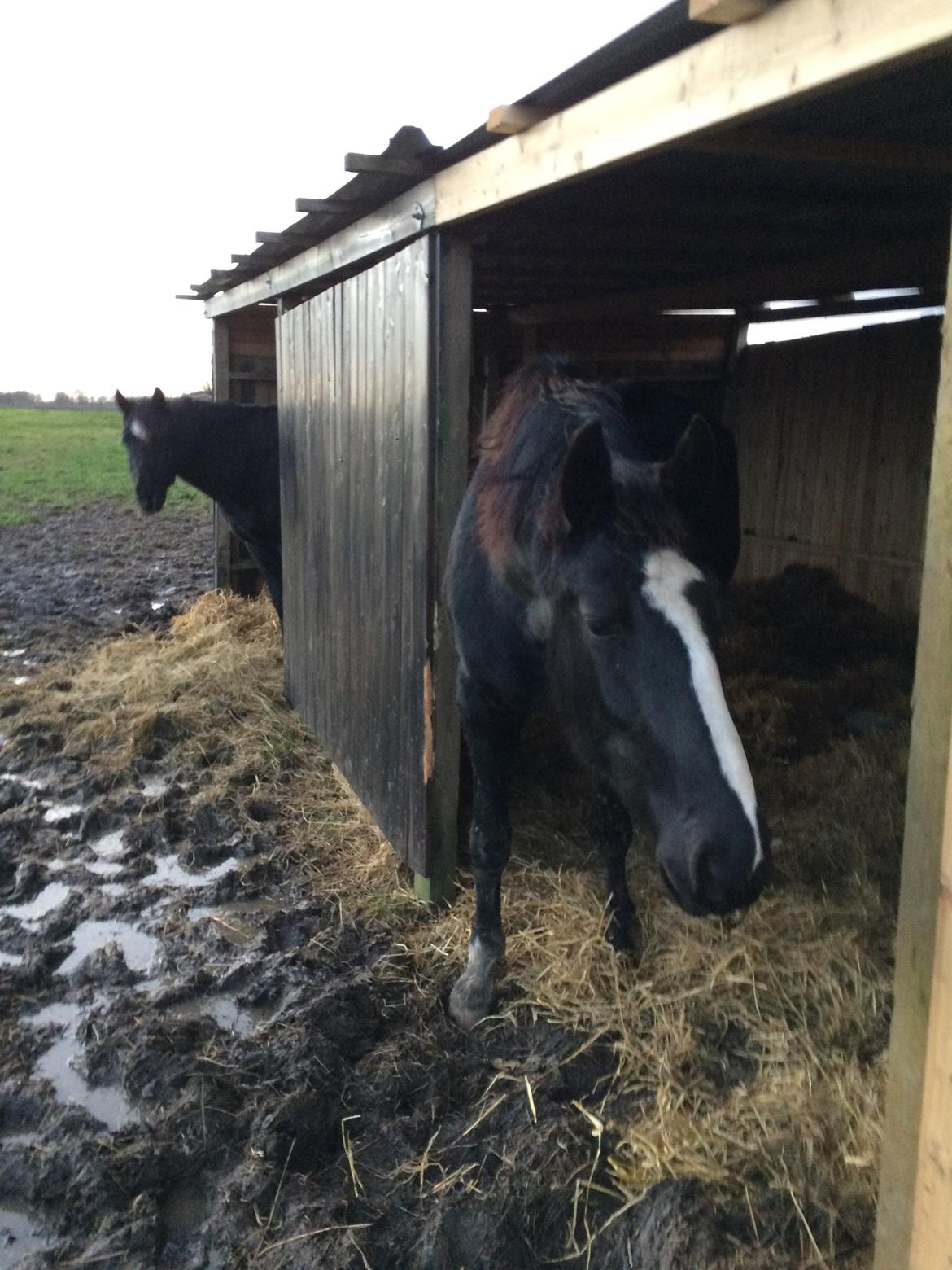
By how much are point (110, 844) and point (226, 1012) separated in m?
1.74

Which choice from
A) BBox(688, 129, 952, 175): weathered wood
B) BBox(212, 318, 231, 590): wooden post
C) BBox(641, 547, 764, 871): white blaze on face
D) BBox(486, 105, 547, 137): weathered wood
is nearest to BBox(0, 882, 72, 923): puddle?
BBox(641, 547, 764, 871): white blaze on face

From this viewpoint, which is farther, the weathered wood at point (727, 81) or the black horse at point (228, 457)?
the black horse at point (228, 457)

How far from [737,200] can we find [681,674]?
234 centimetres

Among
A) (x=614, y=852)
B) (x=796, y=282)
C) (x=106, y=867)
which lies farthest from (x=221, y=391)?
(x=614, y=852)

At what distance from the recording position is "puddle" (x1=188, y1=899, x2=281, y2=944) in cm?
396

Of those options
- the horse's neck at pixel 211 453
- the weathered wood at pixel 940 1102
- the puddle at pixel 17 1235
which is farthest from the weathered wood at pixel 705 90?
the horse's neck at pixel 211 453

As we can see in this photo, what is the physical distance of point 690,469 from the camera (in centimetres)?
258

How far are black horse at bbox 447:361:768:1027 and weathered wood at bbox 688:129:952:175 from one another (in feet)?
2.54

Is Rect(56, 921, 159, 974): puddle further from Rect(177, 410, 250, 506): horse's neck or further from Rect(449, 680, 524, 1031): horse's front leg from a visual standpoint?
Rect(177, 410, 250, 506): horse's neck

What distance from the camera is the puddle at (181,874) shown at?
4.43 m

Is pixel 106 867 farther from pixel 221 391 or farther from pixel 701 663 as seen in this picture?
pixel 221 391

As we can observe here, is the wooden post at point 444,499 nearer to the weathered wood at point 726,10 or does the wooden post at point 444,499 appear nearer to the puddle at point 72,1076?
the puddle at point 72,1076

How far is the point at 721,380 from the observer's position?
27.2 feet

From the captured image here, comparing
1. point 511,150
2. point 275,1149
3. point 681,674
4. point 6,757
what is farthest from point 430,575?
point 6,757
